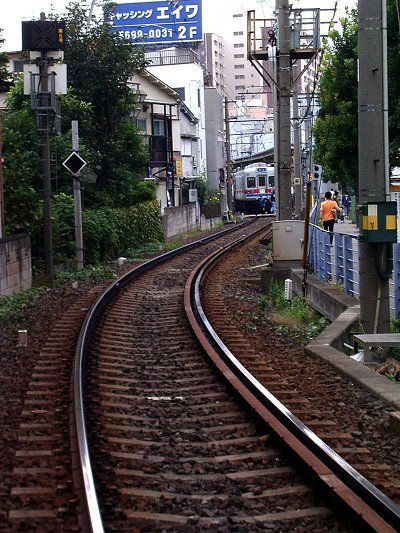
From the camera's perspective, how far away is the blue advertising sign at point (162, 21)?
72.0 meters

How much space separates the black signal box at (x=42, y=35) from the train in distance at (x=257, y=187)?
135 feet

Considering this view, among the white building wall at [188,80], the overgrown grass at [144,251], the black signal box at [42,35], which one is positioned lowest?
the overgrown grass at [144,251]

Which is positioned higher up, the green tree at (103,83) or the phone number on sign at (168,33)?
the phone number on sign at (168,33)

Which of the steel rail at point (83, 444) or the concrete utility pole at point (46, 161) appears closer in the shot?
the steel rail at point (83, 444)

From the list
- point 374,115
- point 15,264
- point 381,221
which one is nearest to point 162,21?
point 15,264

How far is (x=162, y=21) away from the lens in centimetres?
7406

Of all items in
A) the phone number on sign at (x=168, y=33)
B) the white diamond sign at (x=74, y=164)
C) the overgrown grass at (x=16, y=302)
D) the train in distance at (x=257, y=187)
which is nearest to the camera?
the overgrown grass at (x=16, y=302)

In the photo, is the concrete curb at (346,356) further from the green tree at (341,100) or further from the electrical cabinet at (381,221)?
the green tree at (341,100)

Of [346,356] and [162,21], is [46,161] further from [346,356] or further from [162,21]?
[162,21]

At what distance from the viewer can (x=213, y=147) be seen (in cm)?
6838

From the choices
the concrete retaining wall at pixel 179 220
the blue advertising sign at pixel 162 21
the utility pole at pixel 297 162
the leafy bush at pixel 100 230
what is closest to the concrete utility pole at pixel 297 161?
the utility pole at pixel 297 162

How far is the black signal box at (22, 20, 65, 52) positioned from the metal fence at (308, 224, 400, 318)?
7135 mm

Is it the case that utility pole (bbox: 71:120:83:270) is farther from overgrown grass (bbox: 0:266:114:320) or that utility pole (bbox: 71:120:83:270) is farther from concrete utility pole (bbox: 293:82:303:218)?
concrete utility pole (bbox: 293:82:303:218)

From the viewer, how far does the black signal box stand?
63.2ft
